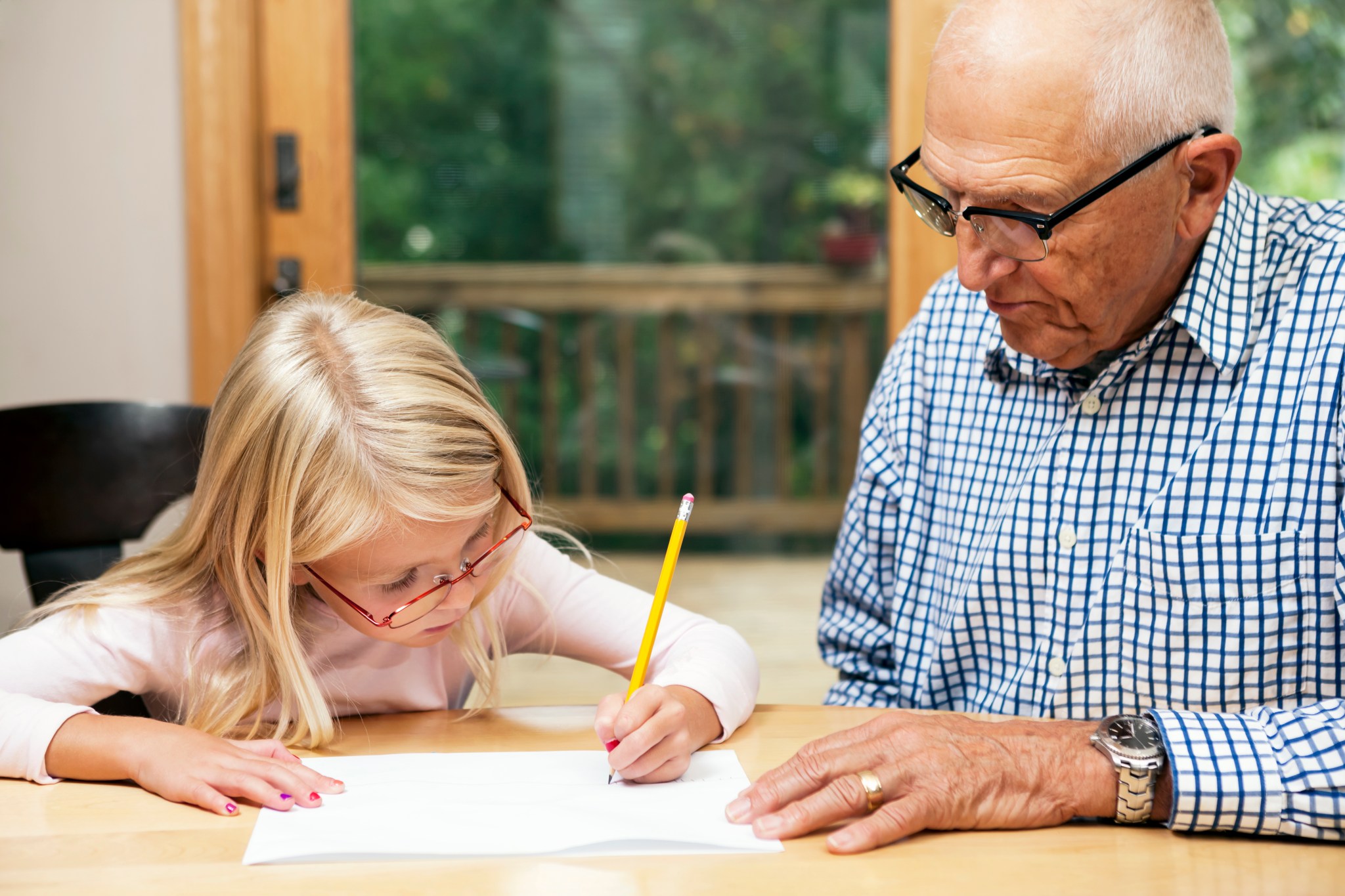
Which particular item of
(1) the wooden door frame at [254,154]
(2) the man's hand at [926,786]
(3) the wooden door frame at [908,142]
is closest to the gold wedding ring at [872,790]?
(2) the man's hand at [926,786]

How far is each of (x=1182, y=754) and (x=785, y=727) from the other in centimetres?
34

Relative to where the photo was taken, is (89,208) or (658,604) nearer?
(658,604)

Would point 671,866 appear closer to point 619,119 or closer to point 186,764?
point 186,764

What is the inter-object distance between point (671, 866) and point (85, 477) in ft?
3.58

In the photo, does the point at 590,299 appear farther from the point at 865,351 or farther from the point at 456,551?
the point at 456,551

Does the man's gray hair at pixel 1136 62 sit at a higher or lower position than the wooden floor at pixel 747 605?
higher

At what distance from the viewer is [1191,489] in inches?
44.7

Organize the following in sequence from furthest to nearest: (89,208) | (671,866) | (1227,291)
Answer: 1. (89,208)
2. (1227,291)
3. (671,866)

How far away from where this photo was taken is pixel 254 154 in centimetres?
241

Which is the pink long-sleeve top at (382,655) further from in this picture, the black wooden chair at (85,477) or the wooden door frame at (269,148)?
the wooden door frame at (269,148)


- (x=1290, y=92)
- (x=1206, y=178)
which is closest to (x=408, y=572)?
(x=1206, y=178)

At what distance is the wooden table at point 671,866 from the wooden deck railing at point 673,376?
1815 mm

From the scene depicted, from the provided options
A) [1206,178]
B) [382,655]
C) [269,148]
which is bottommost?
[382,655]

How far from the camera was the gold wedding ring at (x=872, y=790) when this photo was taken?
829mm
